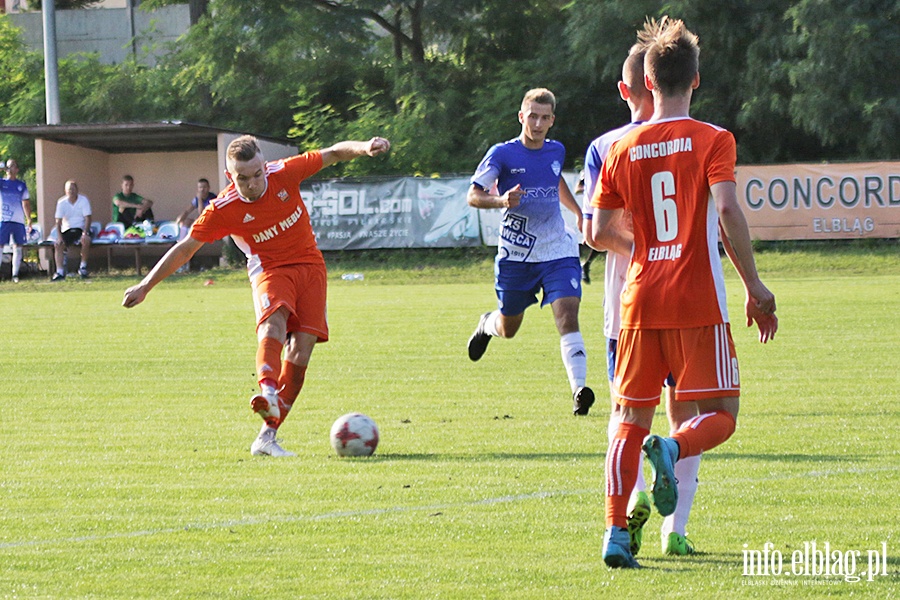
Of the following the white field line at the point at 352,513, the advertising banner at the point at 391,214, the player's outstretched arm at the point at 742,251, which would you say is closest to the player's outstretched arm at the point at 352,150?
the white field line at the point at 352,513

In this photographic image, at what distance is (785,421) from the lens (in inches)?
327

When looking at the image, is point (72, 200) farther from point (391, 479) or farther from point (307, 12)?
point (391, 479)

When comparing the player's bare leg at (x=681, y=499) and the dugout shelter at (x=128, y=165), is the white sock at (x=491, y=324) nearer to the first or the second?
the player's bare leg at (x=681, y=499)

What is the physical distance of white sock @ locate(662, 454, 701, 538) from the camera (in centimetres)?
486

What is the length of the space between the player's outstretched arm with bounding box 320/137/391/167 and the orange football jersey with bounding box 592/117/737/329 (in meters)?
3.14

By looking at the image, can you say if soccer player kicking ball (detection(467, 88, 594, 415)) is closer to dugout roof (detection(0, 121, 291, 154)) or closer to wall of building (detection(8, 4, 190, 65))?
dugout roof (detection(0, 121, 291, 154))

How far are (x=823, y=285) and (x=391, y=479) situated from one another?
55.7ft

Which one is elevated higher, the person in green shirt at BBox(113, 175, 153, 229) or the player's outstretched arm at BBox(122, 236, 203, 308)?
the person in green shirt at BBox(113, 175, 153, 229)

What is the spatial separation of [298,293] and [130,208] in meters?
24.4

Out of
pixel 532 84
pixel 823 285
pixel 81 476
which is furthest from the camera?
pixel 532 84

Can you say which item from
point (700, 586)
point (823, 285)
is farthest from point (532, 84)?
point (700, 586)

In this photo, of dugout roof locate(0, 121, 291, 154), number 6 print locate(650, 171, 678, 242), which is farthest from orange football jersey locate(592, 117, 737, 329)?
dugout roof locate(0, 121, 291, 154)

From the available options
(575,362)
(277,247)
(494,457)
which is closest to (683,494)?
(494,457)

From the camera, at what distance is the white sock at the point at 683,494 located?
4863 millimetres
